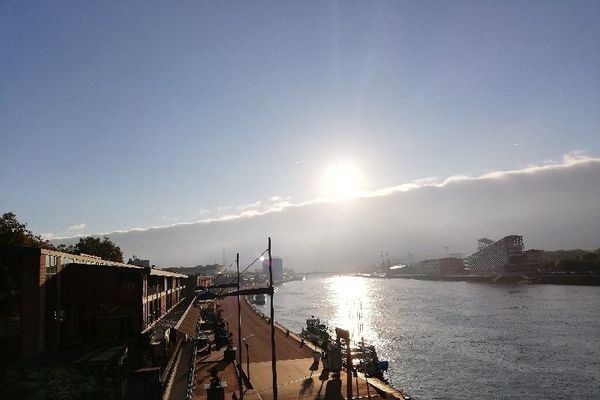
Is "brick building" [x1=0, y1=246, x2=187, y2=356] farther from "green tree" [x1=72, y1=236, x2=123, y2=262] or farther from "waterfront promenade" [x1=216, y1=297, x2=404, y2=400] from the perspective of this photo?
"green tree" [x1=72, y1=236, x2=123, y2=262]

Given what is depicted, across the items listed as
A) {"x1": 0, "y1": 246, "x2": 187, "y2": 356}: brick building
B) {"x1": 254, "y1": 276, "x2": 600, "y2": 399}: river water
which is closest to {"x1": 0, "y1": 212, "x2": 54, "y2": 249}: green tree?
{"x1": 0, "y1": 246, "x2": 187, "y2": 356}: brick building

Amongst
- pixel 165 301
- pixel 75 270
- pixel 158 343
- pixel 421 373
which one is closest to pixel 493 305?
pixel 421 373

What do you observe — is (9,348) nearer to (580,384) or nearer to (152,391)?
(152,391)

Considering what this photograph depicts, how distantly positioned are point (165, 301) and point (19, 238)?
2409cm

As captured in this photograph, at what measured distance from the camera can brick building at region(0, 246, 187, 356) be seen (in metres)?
30.7

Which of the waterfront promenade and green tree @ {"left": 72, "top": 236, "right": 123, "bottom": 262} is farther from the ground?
green tree @ {"left": 72, "top": 236, "right": 123, "bottom": 262}

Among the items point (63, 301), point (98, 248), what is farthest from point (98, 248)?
point (63, 301)

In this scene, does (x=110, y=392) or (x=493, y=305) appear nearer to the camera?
(x=110, y=392)

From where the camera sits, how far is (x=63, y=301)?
34.4 meters

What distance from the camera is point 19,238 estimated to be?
2404 inches

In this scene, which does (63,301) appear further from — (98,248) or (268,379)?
(98,248)

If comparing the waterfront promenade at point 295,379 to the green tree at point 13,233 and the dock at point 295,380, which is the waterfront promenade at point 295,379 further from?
the green tree at point 13,233

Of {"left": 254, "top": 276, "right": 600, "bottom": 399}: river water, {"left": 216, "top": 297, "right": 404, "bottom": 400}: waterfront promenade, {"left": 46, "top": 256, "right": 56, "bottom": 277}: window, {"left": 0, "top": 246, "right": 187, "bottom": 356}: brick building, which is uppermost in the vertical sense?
{"left": 46, "top": 256, "right": 56, "bottom": 277}: window

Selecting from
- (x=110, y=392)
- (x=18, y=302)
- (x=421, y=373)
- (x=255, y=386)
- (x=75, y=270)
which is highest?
(x=75, y=270)
